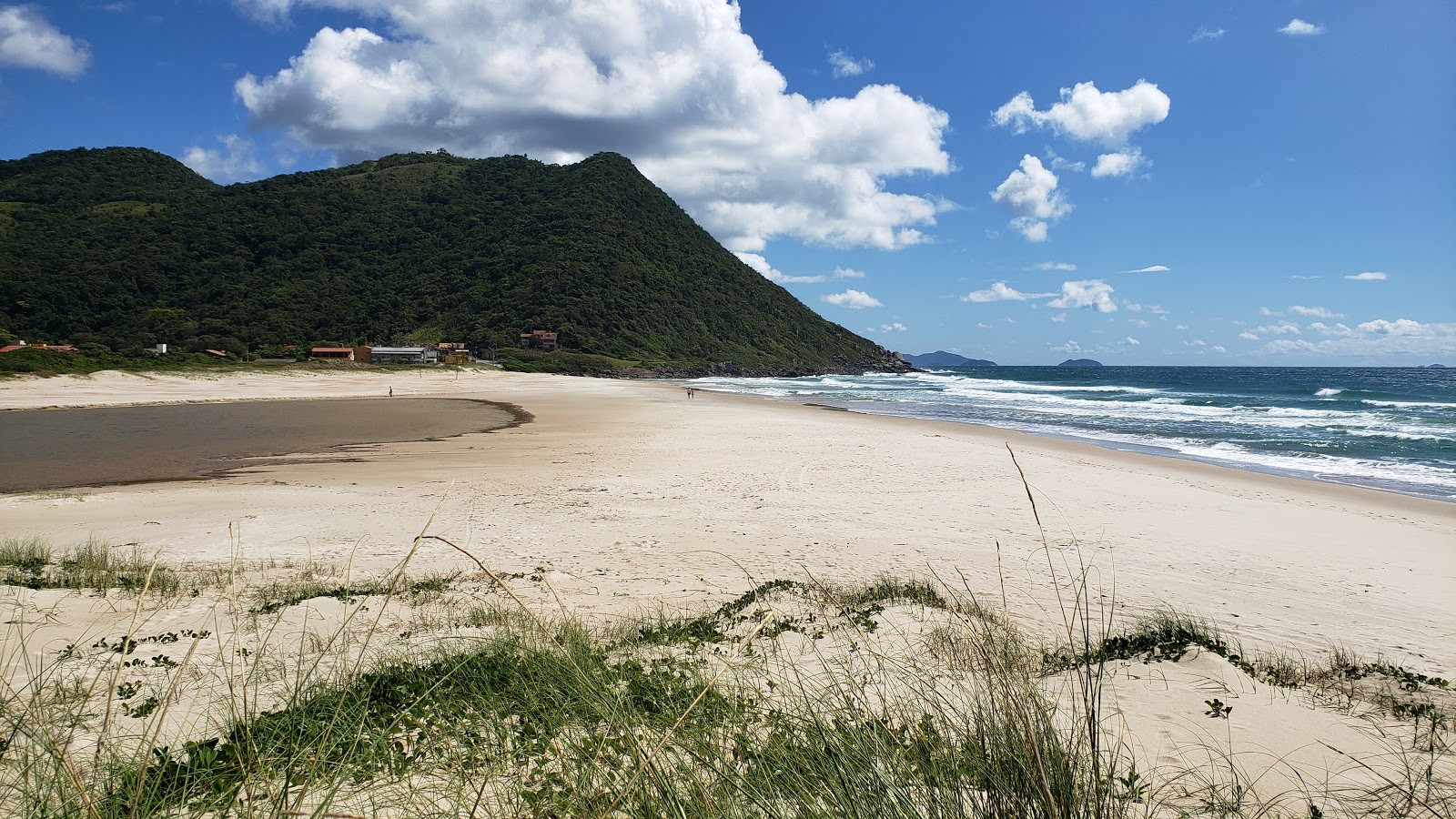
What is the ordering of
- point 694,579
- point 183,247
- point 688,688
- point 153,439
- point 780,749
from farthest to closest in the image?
point 183,247
point 153,439
point 694,579
point 688,688
point 780,749

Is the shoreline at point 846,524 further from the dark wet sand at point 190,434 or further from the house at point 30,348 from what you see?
the house at point 30,348

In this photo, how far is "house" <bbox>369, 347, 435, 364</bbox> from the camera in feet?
230

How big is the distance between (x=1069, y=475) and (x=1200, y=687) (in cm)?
1166

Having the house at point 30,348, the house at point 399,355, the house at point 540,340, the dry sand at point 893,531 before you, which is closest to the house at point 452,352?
the house at point 399,355

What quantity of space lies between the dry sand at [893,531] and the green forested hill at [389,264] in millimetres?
71991

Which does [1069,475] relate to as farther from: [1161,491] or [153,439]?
[153,439]

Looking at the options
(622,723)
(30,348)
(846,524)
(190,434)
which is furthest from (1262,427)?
(30,348)

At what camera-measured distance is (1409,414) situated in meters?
32.1

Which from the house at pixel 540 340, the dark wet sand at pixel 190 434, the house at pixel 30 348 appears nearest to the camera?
the dark wet sand at pixel 190 434

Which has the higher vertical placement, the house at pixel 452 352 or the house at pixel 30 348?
the house at pixel 452 352

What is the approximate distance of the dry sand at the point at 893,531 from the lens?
19.9 ft

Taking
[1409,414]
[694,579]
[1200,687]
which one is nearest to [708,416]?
[694,579]

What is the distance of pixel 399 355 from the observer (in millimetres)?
70938

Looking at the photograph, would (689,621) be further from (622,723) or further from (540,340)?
(540,340)
